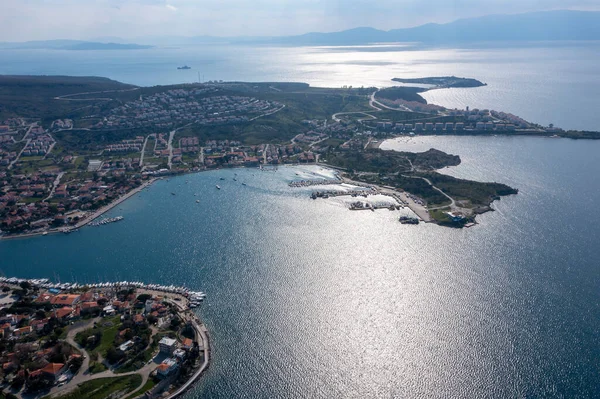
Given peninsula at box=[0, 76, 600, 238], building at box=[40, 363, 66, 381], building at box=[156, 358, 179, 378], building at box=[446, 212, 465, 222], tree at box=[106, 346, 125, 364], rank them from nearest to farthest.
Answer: building at box=[40, 363, 66, 381] → building at box=[156, 358, 179, 378] → tree at box=[106, 346, 125, 364] → building at box=[446, 212, 465, 222] → peninsula at box=[0, 76, 600, 238]

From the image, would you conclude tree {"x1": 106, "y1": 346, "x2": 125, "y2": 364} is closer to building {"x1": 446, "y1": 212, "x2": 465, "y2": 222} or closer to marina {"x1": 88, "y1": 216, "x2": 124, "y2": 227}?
marina {"x1": 88, "y1": 216, "x2": 124, "y2": 227}

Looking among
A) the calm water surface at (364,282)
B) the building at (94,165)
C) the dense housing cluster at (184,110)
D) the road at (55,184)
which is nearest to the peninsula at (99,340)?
the calm water surface at (364,282)

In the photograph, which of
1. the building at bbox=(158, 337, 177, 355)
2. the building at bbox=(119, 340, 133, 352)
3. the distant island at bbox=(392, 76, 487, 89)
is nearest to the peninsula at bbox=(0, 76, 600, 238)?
the building at bbox=(119, 340, 133, 352)

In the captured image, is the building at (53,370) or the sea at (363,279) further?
the sea at (363,279)

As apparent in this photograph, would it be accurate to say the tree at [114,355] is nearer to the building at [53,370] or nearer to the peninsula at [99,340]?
the peninsula at [99,340]

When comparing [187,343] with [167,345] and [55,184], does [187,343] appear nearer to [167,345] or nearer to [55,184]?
[167,345]

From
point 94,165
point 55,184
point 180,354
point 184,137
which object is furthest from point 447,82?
point 180,354
